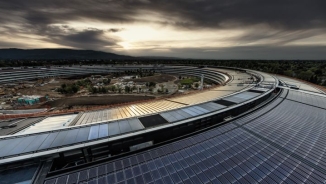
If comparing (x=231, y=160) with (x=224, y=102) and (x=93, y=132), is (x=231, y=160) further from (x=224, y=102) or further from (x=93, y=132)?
(x=224, y=102)

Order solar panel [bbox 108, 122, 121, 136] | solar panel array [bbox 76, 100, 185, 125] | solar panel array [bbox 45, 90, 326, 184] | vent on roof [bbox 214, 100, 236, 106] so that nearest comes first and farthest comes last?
solar panel array [bbox 45, 90, 326, 184]
solar panel [bbox 108, 122, 121, 136]
solar panel array [bbox 76, 100, 185, 125]
vent on roof [bbox 214, 100, 236, 106]

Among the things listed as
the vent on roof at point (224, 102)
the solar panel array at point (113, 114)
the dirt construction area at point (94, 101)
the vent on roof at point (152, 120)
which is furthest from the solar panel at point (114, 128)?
the dirt construction area at point (94, 101)

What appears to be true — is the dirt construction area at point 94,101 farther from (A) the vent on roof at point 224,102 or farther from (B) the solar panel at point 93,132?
(B) the solar panel at point 93,132

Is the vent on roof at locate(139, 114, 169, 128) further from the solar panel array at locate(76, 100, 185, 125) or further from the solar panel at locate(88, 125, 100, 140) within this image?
the solar panel at locate(88, 125, 100, 140)

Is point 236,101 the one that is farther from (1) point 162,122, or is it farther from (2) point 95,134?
(2) point 95,134

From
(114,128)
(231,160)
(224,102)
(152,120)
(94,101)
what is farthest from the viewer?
(94,101)

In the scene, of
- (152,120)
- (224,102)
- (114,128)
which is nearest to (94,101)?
(114,128)

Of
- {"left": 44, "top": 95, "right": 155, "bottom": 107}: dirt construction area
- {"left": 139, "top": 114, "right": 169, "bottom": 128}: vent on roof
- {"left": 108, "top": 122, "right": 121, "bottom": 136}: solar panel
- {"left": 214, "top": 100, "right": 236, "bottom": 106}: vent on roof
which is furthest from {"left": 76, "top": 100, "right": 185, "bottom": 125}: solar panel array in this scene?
{"left": 44, "top": 95, "right": 155, "bottom": 107}: dirt construction area
